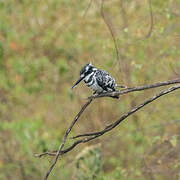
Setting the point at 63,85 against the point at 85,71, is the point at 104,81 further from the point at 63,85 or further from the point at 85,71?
the point at 63,85

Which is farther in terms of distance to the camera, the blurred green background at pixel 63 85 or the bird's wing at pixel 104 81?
the blurred green background at pixel 63 85

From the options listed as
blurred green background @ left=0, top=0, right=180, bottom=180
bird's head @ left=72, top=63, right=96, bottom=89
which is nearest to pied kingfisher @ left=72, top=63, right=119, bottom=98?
bird's head @ left=72, top=63, right=96, bottom=89

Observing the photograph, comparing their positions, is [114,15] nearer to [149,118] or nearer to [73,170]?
[149,118]

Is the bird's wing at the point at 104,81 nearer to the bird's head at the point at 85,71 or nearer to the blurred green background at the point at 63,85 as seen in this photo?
the bird's head at the point at 85,71

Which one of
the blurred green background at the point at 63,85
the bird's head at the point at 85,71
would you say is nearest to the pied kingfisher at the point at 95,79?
the bird's head at the point at 85,71

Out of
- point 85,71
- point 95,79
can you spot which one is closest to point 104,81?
point 95,79

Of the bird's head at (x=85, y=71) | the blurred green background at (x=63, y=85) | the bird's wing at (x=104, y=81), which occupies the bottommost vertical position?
the blurred green background at (x=63, y=85)

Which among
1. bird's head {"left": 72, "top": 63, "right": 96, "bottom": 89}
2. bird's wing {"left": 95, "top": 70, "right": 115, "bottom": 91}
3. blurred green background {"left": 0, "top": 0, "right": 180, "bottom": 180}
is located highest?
bird's head {"left": 72, "top": 63, "right": 96, "bottom": 89}

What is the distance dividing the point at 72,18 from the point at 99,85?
4477 millimetres

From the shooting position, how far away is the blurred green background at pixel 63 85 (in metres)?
6.70

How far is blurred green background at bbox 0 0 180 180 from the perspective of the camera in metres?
6.70

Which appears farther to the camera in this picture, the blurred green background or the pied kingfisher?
the blurred green background

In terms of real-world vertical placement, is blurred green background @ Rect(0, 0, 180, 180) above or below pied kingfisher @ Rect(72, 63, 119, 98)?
below

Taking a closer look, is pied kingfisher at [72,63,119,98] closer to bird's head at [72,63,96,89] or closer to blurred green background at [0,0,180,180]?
bird's head at [72,63,96,89]
